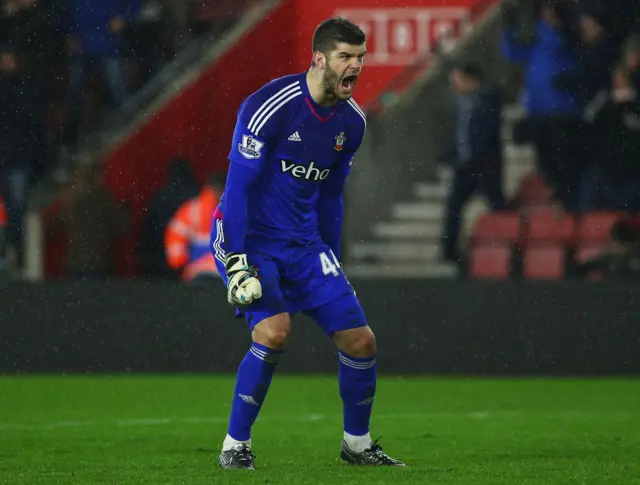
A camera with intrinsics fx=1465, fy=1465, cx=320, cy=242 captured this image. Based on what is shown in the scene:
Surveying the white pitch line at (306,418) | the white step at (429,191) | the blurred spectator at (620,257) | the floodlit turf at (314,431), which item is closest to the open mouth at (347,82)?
the floodlit turf at (314,431)

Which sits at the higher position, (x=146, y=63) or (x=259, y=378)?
(x=146, y=63)

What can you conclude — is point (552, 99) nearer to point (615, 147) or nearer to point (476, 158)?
point (615, 147)

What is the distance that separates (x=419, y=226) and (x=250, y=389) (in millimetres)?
8363

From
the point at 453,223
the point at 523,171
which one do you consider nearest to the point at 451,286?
the point at 453,223

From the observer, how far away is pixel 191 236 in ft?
44.4

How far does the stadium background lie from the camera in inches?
315

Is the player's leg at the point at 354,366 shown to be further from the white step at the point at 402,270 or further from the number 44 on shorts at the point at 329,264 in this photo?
the white step at the point at 402,270

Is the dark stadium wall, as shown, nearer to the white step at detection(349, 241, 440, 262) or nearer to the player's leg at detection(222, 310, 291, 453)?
the white step at detection(349, 241, 440, 262)

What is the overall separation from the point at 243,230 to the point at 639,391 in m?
5.26

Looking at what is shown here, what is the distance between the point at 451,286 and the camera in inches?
470

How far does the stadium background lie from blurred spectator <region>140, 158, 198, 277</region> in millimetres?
183

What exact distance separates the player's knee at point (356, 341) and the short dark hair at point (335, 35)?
1.27 meters

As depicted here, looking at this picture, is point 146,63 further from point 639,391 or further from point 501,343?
point 639,391

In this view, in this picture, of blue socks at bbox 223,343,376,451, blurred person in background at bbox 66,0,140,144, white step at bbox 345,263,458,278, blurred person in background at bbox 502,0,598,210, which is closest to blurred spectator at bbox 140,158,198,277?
white step at bbox 345,263,458,278
